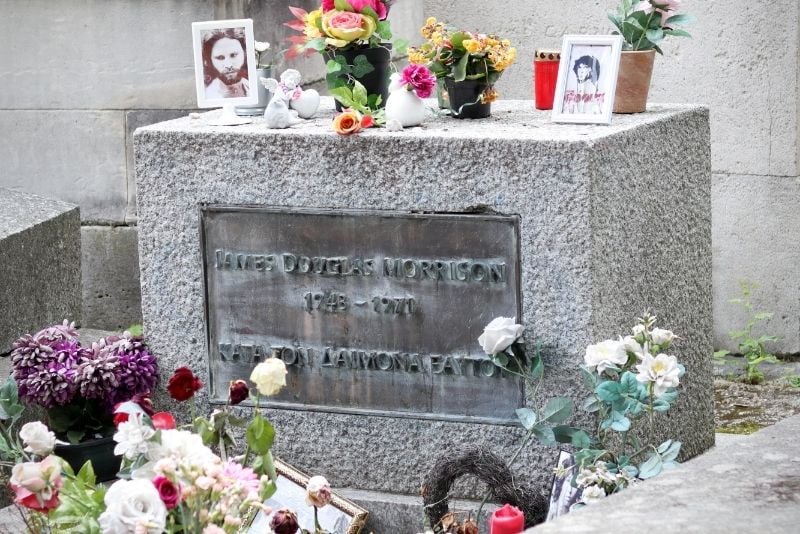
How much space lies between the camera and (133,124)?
5496 millimetres

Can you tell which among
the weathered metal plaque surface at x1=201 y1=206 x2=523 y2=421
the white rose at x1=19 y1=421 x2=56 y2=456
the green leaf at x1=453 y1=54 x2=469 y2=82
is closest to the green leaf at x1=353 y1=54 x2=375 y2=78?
the green leaf at x1=453 y1=54 x2=469 y2=82

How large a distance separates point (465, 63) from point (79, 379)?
1332mm

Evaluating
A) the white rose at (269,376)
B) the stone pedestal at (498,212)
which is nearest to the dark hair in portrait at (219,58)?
the stone pedestal at (498,212)

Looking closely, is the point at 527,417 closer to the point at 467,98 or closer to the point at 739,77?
the point at 467,98

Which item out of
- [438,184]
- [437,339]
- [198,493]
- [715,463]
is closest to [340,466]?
[437,339]

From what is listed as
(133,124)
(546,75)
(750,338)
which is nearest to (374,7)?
(546,75)

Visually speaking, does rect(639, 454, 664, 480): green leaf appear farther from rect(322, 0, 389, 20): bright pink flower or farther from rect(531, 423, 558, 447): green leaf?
rect(322, 0, 389, 20): bright pink flower

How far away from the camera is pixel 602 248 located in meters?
3.39

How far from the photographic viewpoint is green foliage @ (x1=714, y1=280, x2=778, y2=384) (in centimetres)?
549

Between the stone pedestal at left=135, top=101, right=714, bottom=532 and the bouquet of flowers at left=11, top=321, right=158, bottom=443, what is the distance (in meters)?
0.14

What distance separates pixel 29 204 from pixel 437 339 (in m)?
1.86

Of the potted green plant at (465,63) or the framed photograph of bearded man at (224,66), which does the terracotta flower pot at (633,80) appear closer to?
the potted green plant at (465,63)

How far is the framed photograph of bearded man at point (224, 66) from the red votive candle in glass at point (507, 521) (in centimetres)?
138

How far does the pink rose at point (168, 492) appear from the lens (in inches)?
92.4
